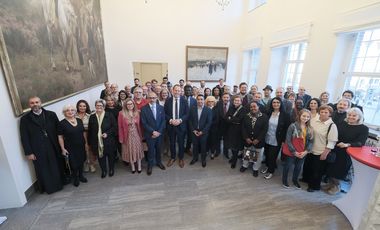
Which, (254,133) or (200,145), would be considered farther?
(200,145)

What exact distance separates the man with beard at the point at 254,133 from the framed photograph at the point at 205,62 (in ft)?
17.5

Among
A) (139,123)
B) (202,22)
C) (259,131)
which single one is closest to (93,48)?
(139,123)

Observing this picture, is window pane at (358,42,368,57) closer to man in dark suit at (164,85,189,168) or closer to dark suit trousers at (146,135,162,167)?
man in dark suit at (164,85,189,168)

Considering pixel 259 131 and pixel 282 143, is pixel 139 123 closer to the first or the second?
pixel 259 131

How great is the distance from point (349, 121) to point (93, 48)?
21.2 feet

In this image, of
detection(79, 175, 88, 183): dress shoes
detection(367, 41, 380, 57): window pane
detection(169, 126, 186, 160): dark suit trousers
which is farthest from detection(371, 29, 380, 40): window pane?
detection(79, 175, 88, 183): dress shoes

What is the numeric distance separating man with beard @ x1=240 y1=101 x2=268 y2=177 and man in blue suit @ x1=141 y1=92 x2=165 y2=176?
5.35ft

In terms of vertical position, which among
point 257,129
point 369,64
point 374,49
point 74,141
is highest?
Result: point 374,49

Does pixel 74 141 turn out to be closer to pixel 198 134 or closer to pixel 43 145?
pixel 43 145

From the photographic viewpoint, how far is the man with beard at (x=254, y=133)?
3174 mm

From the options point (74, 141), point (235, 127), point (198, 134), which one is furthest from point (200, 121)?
point (74, 141)

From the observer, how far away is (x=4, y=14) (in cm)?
220

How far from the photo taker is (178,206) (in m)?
2.63

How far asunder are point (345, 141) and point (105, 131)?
4001mm
